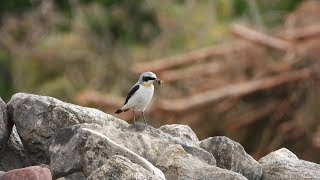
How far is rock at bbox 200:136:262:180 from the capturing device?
9.66 m

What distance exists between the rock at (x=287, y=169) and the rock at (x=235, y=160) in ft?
0.24

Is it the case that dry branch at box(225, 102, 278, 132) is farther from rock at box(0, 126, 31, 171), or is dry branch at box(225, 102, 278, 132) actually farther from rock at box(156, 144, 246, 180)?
rock at box(156, 144, 246, 180)

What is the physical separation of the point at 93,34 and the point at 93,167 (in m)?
20.4

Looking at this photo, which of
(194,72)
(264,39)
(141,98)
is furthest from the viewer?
(194,72)

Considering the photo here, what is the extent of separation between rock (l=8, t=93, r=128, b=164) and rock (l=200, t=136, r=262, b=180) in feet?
2.89

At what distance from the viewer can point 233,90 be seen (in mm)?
20078

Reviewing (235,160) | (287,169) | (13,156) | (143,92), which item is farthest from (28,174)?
(287,169)

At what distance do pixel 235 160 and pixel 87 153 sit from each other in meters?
1.29

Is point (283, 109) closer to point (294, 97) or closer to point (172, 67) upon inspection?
point (294, 97)

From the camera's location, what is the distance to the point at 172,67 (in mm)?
21734

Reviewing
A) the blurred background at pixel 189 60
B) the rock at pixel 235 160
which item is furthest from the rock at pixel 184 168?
the blurred background at pixel 189 60

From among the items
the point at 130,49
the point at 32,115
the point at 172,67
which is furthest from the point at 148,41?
the point at 32,115

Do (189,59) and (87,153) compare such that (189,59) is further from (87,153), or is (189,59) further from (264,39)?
(87,153)

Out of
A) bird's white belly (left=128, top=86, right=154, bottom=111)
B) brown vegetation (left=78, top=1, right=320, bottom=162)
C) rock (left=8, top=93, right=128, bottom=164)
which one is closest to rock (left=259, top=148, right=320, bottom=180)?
bird's white belly (left=128, top=86, right=154, bottom=111)
